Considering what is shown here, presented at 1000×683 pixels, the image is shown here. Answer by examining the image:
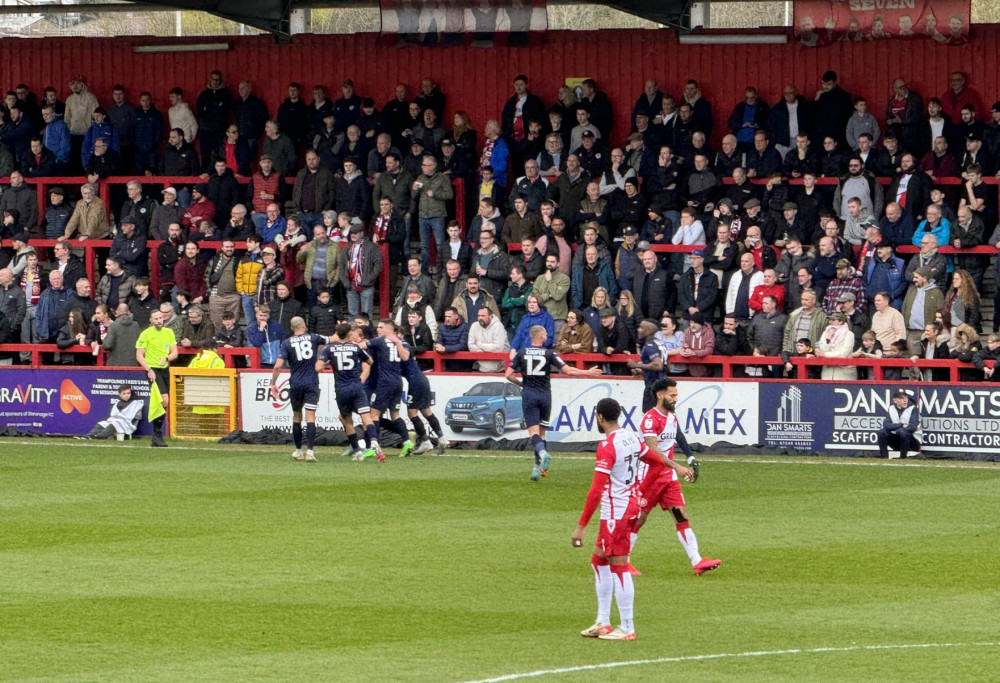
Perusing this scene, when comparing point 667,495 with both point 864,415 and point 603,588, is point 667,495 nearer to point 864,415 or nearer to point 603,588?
point 603,588

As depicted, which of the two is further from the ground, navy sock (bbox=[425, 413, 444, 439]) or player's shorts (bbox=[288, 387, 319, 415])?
player's shorts (bbox=[288, 387, 319, 415])

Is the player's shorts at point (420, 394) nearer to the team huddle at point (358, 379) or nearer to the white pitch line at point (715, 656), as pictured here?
the team huddle at point (358, 379)

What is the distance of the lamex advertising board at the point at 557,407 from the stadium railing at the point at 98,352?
43cm

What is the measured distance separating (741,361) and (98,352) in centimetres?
1136

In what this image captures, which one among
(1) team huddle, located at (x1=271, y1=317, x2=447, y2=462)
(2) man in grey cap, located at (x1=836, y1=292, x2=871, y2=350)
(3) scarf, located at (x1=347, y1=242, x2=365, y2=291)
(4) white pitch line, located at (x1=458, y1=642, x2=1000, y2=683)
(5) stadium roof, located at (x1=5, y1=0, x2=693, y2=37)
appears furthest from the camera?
(3) scarf, located at (x1=347, y1=242, x2=365, y2=291)

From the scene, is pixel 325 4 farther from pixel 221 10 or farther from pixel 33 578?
pixel 33 578

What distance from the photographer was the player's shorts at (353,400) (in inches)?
894

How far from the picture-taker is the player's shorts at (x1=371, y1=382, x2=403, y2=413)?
76.1ft

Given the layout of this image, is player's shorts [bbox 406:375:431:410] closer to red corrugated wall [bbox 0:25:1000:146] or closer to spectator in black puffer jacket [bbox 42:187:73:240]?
red corrugated wall [bbox 0:25:1000:146]

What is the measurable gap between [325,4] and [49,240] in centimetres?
735

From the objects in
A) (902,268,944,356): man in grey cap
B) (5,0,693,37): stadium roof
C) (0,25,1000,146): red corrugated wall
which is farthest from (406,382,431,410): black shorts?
(0,25,1000,146): red corrugated wall

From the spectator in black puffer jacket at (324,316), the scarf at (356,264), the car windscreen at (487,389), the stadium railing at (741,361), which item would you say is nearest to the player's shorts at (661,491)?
the stadium railing at (741,361)

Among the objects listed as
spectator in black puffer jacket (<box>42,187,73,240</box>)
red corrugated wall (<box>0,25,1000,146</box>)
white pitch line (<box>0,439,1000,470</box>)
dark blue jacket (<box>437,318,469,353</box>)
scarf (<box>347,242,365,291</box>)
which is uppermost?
red corrugated wall (<box>0,25,1000,146</box>)

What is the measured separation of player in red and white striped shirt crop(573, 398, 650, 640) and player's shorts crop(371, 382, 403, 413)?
40.2 feet
